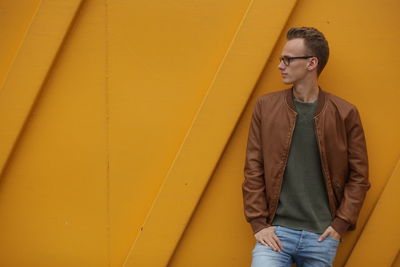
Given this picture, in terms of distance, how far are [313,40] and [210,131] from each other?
0.69 m

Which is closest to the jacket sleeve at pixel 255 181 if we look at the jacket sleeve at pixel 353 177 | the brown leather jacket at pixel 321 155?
the brown leather jacket at pixel 321 155

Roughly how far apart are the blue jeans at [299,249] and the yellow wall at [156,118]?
38 cm

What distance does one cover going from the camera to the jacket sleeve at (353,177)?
2586mm

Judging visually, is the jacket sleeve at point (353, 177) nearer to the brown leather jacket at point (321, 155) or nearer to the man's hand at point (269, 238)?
the brown leather jacket at point (321, 155)

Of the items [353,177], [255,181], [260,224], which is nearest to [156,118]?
[255,181]

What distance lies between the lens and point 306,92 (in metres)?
2.61

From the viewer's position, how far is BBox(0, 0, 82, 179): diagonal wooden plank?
9.24 feet

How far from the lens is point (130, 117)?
2914 millimetres

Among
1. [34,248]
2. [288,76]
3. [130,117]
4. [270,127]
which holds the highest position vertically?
[288,76]

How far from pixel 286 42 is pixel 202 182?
0.82 metres

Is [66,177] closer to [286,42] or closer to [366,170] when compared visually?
[286,42]

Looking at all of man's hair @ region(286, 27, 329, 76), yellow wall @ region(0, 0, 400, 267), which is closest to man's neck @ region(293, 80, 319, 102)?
man's hair @ region(286, 27, 329, 76)

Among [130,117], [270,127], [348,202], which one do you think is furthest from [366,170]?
[130,117]

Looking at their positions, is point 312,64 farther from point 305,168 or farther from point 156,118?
point 156,118
